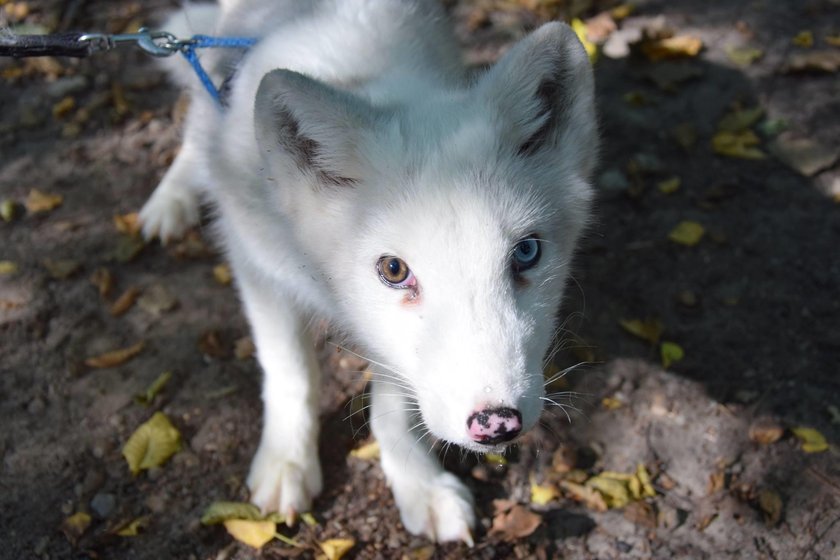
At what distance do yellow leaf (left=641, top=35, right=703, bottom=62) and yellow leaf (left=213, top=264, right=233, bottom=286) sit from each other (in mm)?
2795

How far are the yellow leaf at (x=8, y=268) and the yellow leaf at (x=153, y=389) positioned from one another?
96cm

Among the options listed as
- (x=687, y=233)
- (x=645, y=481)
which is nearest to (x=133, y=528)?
(x=645, y=481)

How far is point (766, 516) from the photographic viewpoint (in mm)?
2875

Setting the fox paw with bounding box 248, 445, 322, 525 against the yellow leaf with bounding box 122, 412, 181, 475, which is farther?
the yellow leaf with bounding box 122, 412, 181, 475

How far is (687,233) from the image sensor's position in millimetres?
3887

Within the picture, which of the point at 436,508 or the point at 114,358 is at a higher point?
the point at 114,358

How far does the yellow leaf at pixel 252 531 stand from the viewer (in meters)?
2.81

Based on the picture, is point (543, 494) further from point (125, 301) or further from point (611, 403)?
point (125, 301)

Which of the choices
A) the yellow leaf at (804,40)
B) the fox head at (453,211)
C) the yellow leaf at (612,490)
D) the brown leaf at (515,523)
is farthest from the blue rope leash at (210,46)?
the yellow leaf at (804,40)

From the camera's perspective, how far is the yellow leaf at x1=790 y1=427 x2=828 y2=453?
3037mm

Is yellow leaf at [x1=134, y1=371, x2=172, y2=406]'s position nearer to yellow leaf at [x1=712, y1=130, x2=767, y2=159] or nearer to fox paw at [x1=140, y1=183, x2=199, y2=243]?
fox paw at [x1=140, y1=183, x2=199, y2=243]

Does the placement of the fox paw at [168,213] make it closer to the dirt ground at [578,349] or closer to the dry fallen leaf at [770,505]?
the dirt ground at [578,349]

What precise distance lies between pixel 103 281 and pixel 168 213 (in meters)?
0.47

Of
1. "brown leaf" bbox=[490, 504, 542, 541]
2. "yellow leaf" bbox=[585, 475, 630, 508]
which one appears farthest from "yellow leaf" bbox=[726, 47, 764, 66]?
Answer: "brown leaf" bbox=[490, 504, 542, 541]
